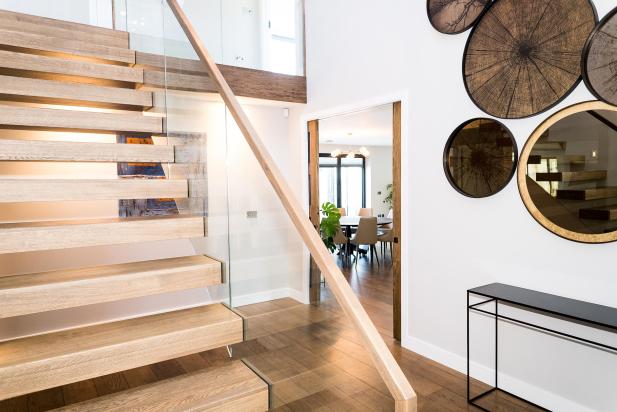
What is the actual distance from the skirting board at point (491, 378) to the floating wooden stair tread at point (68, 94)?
2911 mm

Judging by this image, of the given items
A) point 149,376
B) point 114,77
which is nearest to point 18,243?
point 114,77

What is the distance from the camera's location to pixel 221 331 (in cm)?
197

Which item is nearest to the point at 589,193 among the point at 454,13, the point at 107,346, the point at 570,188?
the point at 570,188

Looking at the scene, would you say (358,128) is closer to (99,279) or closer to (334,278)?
(99,279)

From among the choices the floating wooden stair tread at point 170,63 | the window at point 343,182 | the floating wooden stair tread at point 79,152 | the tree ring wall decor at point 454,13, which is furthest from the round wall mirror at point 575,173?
the window at point 343,182

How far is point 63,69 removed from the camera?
9.70ft

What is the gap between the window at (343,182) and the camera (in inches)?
463

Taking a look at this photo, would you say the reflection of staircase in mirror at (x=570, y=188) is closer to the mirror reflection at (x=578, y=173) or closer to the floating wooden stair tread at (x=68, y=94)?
the mirror reflection at (x=578, y=173)

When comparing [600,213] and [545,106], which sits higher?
[545,106]

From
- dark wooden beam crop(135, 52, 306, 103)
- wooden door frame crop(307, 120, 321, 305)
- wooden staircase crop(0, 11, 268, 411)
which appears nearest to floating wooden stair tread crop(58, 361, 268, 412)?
wooden staircase crop(0, 11, 268, 411)

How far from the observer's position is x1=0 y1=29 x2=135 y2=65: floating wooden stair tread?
2.95m

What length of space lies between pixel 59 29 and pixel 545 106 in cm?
361

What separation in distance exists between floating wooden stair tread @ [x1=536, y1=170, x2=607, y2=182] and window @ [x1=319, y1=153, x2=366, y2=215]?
29.3 ft

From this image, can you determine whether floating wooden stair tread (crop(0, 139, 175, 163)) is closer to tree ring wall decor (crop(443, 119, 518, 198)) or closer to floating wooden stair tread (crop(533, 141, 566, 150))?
tree ring wall decor (crop(443, 119, 518, 198))
